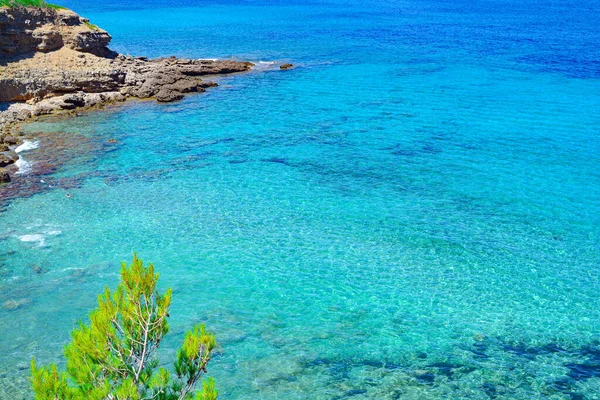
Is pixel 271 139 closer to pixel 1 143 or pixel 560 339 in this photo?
pixel 1 143

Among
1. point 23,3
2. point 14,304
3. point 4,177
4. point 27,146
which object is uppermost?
point 23,3

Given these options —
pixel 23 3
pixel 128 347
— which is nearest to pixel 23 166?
pixel 23 3

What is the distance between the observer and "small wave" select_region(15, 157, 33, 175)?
29.5 metres

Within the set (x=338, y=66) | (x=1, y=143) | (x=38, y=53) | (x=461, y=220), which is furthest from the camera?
(x=338, y=66)

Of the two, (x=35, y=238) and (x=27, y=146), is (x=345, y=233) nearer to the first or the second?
(x=35, y=238)

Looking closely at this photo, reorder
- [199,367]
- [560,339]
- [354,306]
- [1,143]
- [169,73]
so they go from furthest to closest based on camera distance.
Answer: [169,73]
[1,143]
[354,306]
[560,339]
[199,367]

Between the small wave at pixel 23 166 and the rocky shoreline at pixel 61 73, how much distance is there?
3.58 metres

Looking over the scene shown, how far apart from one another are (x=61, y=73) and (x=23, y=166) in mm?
13101

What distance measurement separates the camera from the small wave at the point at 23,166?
29469 mm

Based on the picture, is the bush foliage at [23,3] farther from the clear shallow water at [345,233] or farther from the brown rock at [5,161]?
the brown rock at [5,161]

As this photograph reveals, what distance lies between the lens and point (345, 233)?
23594mm

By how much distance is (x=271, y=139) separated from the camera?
1371 inches

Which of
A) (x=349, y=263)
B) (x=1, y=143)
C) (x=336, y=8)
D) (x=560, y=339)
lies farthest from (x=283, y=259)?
(x=336, y=8)

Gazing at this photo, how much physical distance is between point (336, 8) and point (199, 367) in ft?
336
